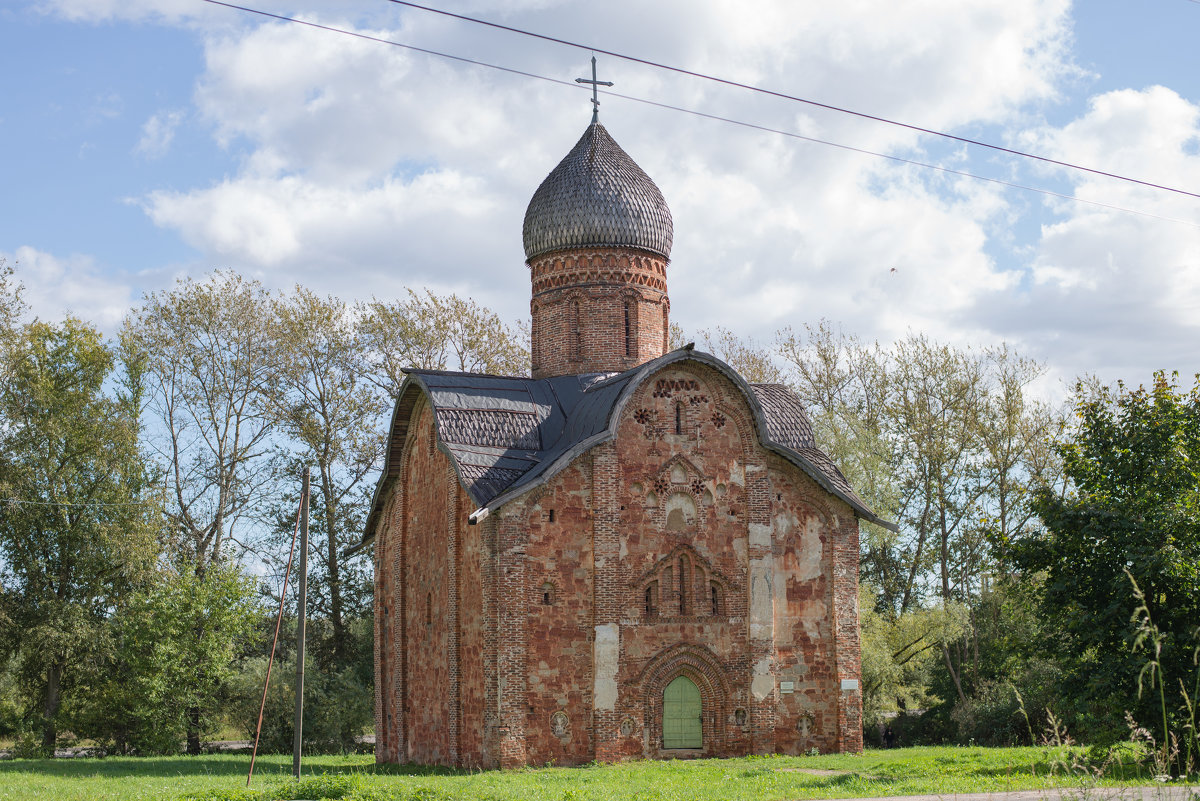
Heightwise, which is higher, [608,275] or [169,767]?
[608,275]

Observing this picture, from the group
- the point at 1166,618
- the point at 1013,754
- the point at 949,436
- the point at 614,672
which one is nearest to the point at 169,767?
the point at 614,672

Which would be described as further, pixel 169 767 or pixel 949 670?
pixel 949 670

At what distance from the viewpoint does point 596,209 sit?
75.3 ft

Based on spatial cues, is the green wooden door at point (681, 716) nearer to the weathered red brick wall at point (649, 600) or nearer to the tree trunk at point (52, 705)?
the weathered red brick wall at point (649, 600)

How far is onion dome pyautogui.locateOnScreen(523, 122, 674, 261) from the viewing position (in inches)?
901

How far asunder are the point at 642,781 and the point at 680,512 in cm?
542

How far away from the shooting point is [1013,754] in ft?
51.9

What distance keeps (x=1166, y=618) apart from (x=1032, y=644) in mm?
2062

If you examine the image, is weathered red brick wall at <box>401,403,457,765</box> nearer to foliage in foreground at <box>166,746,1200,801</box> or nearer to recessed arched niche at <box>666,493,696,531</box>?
foliage in foreground at <box>166,746,1200,801</box>

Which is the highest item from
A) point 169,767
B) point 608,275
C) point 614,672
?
point 608,275

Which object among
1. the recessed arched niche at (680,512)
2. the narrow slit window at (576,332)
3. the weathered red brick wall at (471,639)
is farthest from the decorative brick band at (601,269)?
the weathered red brick wall at (471,639)

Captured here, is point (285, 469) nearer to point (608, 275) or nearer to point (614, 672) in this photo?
point (608, 275)

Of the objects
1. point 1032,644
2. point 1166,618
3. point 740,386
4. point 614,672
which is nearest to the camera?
point 1166,618

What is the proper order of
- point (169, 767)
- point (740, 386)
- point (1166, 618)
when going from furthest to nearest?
point (169, 767), point (740, 386), point (1166, 618)
